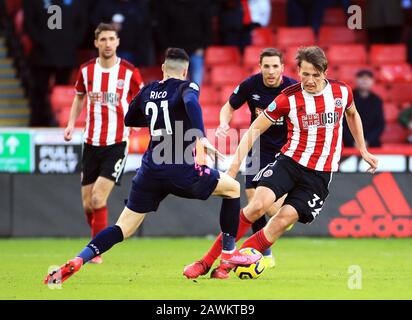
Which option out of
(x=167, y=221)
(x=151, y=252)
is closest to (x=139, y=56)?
(x=167, y=221)

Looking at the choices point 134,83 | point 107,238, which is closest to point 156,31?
point 134,83

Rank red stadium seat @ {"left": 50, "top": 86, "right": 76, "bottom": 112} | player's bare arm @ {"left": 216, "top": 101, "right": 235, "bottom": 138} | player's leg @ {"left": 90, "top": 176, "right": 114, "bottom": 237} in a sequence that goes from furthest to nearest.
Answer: red stadium seat @ {"left": 50, "top": 86, "right": 76, "bottom": 112}, player's leg @ {"left": 90, "top": 176, "right": 114, "bottom": 237}, player's bare arm @ {"left": 216, "top": 101, "right": 235, "bottom": 138}

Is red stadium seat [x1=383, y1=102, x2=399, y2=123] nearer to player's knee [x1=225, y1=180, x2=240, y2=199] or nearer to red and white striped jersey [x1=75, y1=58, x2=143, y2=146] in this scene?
red and white striped jersey [x1=75, y1=58, x2=143, y2=146]

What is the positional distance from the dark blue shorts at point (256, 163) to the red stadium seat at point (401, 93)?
709 cm

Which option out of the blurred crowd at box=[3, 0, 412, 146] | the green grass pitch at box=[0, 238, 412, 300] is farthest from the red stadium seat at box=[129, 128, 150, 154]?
the blurred crowd at box=[3, 0, 412, 146]

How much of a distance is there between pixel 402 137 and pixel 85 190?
6966mm

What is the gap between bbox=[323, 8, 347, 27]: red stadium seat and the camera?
1898 cm

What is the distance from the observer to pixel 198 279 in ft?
30.8

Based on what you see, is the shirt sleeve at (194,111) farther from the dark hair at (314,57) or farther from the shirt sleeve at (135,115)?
the dark hair at (314,57)

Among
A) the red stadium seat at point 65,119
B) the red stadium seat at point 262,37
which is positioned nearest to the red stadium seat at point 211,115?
the red stadium seat at point 65,119

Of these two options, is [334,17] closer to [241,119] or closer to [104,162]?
[241,119]

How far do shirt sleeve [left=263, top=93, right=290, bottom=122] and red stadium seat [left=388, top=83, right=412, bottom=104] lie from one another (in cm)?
851

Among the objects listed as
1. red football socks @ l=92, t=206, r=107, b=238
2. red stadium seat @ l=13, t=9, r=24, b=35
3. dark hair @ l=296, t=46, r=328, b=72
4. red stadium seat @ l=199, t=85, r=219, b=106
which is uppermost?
red stadium seat @ l=13, t=9, r=24, b=35

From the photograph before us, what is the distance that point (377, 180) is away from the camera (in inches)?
564
